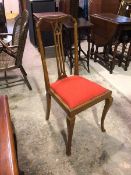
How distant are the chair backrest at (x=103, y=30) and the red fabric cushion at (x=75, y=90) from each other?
131 centimetres

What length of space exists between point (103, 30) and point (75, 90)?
1697mm

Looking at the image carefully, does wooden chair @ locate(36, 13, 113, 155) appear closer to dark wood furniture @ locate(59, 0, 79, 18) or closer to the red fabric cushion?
the red fabric cushion

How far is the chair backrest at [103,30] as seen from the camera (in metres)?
2.77

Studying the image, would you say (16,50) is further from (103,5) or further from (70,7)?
(103,5)

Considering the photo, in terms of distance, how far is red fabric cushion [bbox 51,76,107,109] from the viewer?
5.11 ft

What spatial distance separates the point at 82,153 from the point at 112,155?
0.87ft

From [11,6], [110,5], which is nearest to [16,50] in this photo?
[110,5]

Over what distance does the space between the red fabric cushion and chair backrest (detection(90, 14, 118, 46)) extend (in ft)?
4.30

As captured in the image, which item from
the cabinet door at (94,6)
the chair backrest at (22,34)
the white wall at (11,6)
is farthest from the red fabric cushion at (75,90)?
the white wall at (11,6)

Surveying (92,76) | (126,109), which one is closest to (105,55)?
(92,76)

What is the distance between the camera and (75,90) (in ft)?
Result: 5.42

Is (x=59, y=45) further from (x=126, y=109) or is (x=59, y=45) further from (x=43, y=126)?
(x=126, y=109)

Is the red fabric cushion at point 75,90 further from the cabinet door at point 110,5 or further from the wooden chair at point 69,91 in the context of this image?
the cabinet door at point 110,5

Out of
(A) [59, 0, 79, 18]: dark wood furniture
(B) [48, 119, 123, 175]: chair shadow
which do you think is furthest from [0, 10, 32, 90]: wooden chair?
(A) [59, 0, 79, 18]: dark wood furniture
